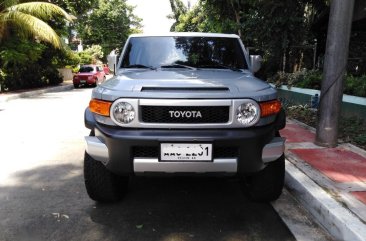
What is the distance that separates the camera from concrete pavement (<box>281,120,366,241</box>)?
341cm

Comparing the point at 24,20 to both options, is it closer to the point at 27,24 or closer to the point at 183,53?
the point at 27,24

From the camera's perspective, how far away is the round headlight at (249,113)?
3.43m

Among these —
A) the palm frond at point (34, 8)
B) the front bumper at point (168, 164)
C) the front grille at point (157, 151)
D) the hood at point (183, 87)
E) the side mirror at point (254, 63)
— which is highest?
the palm frond at point (34, 8)

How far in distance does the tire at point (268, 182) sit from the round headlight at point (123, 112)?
1370 millimetres

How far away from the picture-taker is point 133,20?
179 feet

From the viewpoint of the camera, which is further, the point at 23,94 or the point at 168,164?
the point at 23,94

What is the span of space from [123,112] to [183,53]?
A: 1.64 metres

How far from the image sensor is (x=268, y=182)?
154 inches

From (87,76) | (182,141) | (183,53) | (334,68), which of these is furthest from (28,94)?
(182,141)

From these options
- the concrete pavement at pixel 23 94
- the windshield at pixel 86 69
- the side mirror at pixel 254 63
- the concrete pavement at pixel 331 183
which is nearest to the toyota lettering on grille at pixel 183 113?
the concrete pavement at pixel 331 183

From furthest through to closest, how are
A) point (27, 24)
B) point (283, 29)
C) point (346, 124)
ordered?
point (27, 24) → point (283, 29) → point (346, 124)

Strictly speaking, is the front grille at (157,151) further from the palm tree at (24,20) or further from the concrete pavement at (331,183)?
the palm tree at (24,20)

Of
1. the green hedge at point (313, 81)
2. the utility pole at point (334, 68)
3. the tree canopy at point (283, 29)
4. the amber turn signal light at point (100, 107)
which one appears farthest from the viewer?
the tree canopy at point (283, 29)

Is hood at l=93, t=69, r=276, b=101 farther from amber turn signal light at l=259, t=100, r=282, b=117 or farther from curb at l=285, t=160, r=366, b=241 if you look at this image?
curb at l=285, t=160, r=366, b=241
